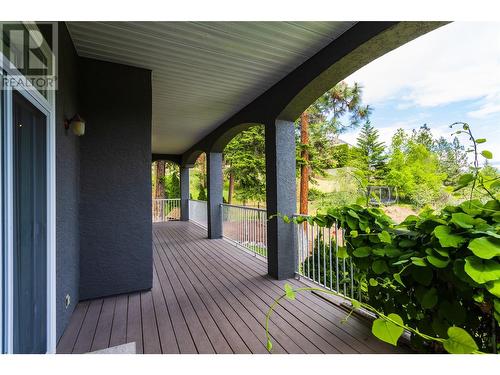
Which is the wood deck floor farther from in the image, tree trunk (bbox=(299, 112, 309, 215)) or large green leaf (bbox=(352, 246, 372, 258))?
tree trunk (bbox=(299, 112, 309, 215))

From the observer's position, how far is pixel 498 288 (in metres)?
1.08

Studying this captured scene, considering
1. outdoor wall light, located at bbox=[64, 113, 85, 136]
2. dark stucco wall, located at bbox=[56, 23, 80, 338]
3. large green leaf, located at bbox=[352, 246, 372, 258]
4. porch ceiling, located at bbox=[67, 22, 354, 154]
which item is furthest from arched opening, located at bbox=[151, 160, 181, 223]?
large green leaf, located at bbox=[352, 246, 372, 258]

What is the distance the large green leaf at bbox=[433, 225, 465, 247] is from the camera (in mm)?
1254

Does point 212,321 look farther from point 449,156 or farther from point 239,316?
point 449,156

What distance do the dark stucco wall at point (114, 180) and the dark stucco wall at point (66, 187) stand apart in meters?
0.13

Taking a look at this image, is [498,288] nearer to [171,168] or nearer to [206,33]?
[206,33]

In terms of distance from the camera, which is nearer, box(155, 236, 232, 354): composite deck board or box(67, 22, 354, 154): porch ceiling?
box(155, 236, 232, 354): composite deck board

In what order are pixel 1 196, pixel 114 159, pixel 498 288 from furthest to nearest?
pixel 114 159, pixel 1 196, pixel 498 288

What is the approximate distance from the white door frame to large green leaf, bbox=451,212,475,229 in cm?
241

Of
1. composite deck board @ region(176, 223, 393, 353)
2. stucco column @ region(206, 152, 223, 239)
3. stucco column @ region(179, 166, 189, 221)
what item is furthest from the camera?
stucco column @ region(179, 166, 189, 221)

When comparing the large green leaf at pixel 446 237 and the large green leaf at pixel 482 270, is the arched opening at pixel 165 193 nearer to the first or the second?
the large green leaf at pixel 446 237
